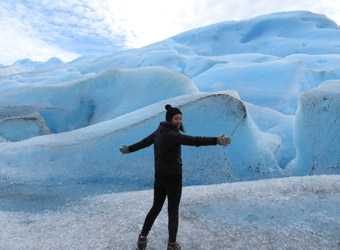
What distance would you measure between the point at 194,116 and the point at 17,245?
9.41 feet

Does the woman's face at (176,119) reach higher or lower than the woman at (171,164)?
higher

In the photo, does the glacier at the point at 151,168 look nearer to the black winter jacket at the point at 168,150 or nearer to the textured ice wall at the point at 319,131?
the textured ice wall at the point at 319,131

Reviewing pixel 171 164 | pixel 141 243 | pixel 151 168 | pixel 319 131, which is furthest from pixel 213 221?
pixel 319 131

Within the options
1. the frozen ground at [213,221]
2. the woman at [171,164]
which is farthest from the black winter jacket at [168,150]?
the frozen ground at [213,221]

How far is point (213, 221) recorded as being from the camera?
2174 millimetres

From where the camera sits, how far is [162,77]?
6570mm

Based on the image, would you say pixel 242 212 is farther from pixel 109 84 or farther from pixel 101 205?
pixel 109 84

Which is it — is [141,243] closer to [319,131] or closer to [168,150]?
[168,150]

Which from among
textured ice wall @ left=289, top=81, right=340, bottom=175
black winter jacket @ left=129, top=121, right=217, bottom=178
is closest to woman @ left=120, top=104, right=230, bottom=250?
black winter jacket @ left=129, top=121, right=217, bottom=178

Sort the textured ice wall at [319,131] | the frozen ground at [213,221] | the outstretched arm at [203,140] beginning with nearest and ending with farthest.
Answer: the outstretched arm at [203,140], the frozen ground at [213,221], the textured ice wall at [319,131]

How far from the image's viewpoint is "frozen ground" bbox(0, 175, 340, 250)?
6.19 feet

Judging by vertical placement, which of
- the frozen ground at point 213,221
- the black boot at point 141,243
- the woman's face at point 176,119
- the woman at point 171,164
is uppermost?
the woman's face at point 176,119

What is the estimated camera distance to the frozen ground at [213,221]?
1.89 meters

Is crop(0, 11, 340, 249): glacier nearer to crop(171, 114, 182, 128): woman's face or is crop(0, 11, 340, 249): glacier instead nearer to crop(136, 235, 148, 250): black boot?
crop(136, 235, 148, 250): black boot
